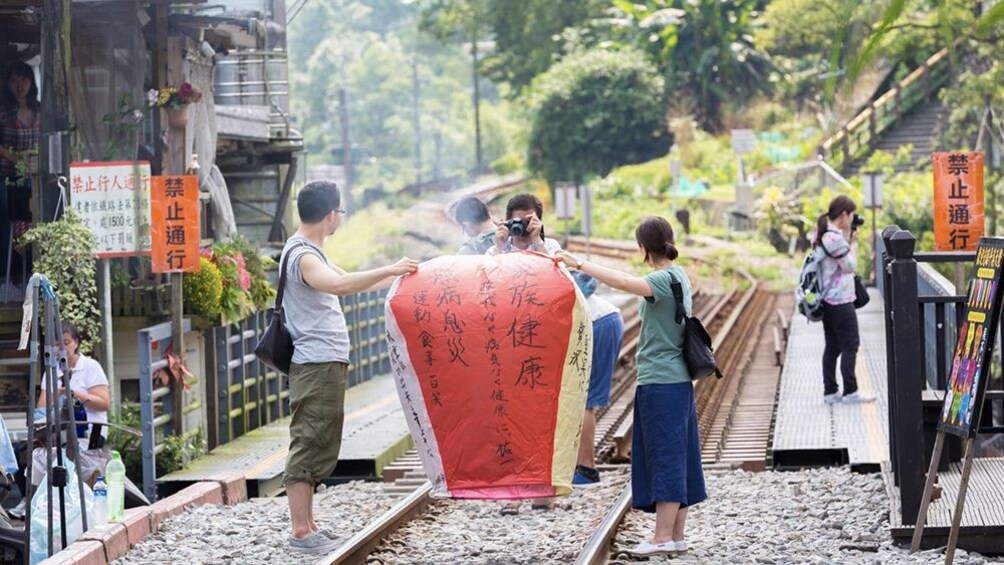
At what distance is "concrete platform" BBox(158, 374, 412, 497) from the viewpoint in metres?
11.2

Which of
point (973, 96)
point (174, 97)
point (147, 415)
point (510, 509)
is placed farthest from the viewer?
point (973, 96)

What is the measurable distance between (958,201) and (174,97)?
759 cm

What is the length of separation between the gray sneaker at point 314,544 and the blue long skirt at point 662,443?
162 cm

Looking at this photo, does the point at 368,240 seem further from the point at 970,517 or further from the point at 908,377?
the point at 970,517

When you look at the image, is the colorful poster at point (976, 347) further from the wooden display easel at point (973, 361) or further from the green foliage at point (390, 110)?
the green foliage at point (390, 110)

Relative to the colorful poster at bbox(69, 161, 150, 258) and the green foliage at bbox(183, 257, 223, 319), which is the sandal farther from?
the green foliage at bbox(183, 257, 223, 319)

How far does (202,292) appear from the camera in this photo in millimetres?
12781

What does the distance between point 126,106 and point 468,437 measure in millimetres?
8940

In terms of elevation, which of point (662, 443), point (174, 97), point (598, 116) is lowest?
point (662, 443)

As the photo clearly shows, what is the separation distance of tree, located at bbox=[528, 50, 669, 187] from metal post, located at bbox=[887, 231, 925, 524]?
46.1 meters

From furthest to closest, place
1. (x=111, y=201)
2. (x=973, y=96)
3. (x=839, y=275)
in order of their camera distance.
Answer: (x=973, y=96) → (x=839, y=275) → (x=111, y=201)

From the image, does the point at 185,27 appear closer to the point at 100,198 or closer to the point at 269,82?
the point at 100,198

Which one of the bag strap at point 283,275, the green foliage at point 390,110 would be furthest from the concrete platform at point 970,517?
the green foliage at point 390,110

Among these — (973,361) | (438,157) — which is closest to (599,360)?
(973,361)
